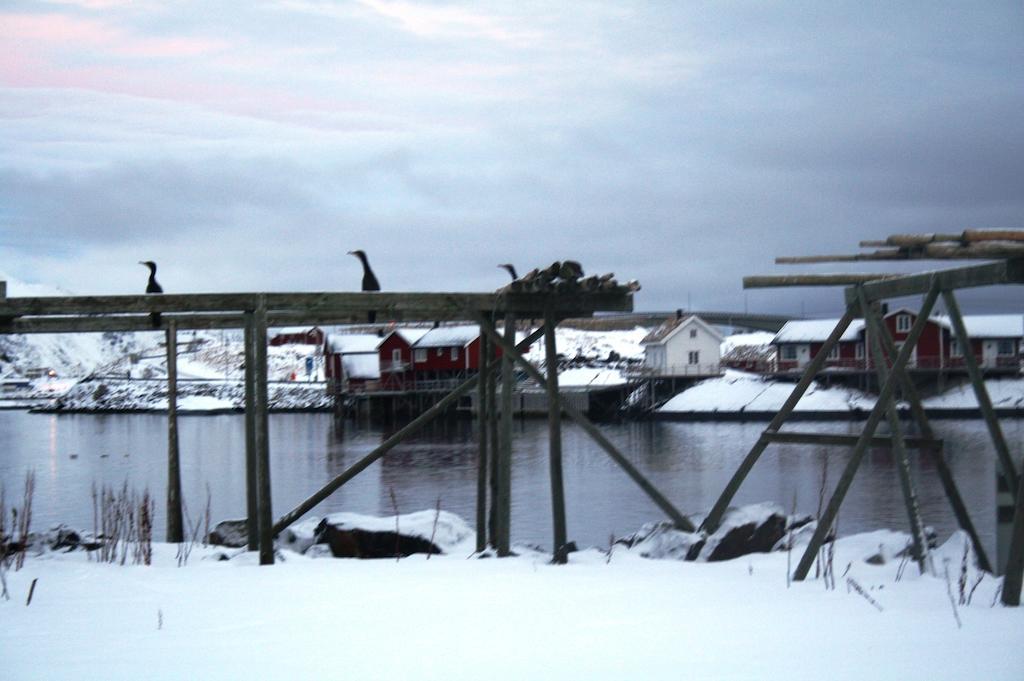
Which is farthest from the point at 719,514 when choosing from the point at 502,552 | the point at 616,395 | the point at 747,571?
the point at 616,395

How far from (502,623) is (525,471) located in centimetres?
2738

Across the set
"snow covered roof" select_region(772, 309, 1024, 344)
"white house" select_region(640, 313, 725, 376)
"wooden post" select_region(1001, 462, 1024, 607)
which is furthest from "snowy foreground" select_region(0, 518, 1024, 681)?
"white house" select_region(640, 313, 725, 376)

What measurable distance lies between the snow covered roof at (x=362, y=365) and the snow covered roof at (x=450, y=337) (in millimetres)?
4462

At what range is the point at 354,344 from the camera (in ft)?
254

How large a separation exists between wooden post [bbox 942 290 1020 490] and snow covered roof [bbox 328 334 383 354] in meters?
69.9

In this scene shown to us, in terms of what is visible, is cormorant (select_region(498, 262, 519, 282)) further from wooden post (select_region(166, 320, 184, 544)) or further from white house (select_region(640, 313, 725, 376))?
white house (select_region(640, 313, 725, 376))

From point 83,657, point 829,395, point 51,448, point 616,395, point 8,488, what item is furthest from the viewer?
point 616,395

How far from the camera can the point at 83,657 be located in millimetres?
5707

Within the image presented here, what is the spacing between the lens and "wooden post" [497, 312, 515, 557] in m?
10.3

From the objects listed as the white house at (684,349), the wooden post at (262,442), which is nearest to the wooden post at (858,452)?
the wooden post at (262,442)

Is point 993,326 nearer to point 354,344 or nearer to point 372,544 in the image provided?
point 354,344

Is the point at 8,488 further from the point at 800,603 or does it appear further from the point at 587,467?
the point at 800,603

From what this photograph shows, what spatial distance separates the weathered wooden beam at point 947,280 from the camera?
22.0ft

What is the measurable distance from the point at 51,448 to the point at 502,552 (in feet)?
150
